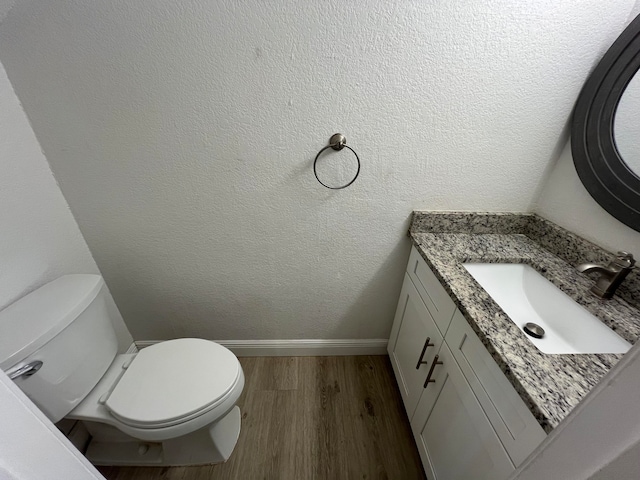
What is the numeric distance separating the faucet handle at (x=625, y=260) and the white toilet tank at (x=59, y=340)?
172 cm

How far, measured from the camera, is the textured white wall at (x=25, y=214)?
837 millimetres

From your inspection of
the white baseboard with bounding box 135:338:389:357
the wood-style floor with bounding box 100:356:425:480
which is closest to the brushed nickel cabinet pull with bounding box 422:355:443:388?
the wood-style floor with bounding box 100:356:425:480

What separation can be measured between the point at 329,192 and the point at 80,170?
3.09 ft

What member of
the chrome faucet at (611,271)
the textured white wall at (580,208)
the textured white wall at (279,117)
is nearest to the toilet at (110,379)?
the textured white wall at (279,117)

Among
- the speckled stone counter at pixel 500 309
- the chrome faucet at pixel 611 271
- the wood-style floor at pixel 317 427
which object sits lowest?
the wood-style floor at pixel 317 427

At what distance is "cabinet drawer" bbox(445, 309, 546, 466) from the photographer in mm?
569

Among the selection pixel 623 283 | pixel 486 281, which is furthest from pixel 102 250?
pixel 623 283

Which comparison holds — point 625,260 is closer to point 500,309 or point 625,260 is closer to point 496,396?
point 500,309

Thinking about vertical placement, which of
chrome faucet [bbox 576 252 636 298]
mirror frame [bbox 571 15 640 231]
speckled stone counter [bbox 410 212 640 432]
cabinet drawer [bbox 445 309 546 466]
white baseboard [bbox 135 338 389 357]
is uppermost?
mirror frame [bbox 571 15 640 231]

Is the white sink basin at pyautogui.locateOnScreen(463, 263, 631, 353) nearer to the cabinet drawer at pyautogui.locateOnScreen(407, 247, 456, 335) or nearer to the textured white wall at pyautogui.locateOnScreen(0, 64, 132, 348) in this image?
the cabinet drawer at pyautogui.locateOnScreen(407, 247, 456, 335)

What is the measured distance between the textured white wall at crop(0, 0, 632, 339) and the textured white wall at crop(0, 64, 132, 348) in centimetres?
4

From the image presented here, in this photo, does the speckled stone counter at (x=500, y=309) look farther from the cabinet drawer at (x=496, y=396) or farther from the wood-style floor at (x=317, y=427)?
the wood-style floor at (x=317, y=427)

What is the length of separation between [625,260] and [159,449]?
184 cm

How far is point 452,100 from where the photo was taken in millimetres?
935
